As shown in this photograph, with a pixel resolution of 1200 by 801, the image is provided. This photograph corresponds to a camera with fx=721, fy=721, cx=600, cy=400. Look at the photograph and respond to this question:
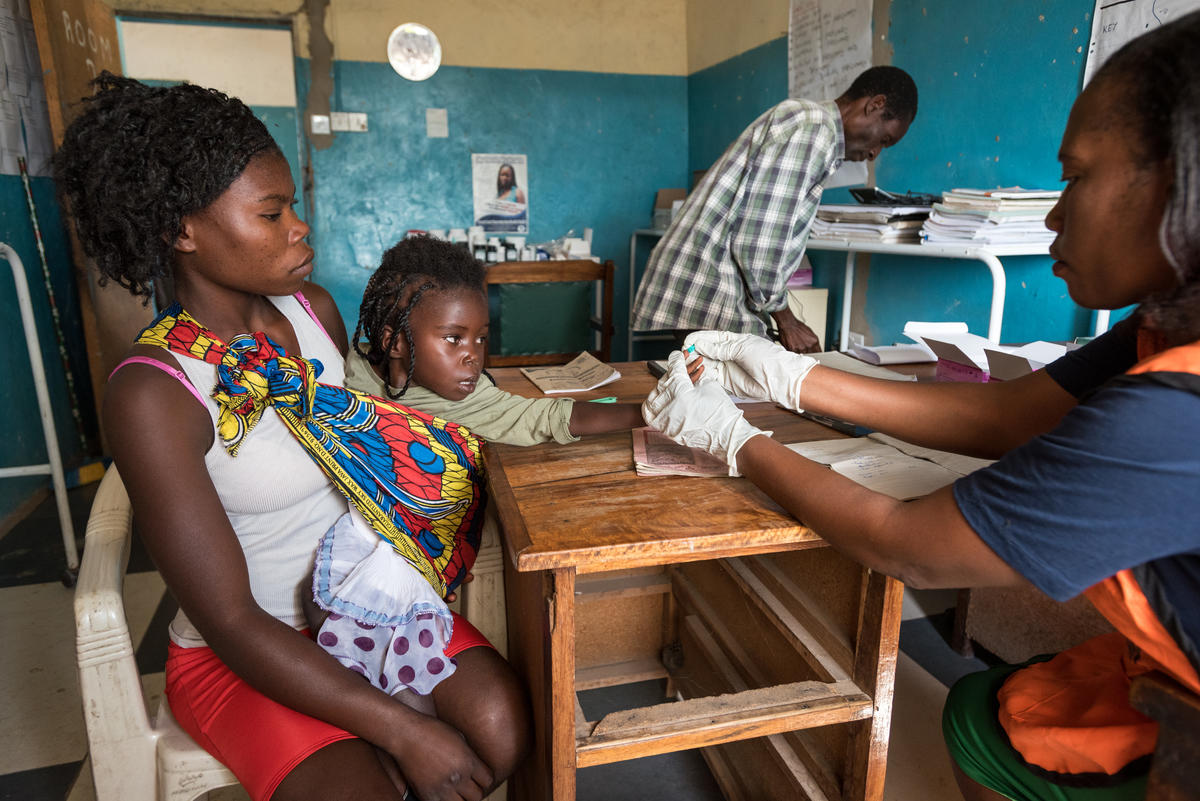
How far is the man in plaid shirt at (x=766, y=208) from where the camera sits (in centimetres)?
198

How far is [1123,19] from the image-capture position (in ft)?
5.82

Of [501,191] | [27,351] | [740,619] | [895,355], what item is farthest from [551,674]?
[501,191]

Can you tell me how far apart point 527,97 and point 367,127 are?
40.2 inches

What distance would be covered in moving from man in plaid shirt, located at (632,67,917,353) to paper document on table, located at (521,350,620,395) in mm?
552

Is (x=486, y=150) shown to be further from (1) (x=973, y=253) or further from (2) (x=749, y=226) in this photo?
(1) (x=973, y=253)

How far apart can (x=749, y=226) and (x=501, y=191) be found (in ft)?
9.79

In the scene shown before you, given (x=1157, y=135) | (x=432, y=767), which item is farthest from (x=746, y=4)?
(x=432, y=767)

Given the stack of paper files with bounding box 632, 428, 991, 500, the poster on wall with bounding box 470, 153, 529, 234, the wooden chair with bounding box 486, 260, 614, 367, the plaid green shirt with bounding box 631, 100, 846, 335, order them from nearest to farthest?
the stack of paper files with bounding box 632, 428, 991, 500, the plaid green shirt with bounding box 631, 100, 846, 335, the wooden chair with bounding box 486, 260, 614, 367, the poster on wall with bounding box 470, 153, 529, 234

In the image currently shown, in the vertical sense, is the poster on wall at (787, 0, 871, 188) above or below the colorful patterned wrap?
above

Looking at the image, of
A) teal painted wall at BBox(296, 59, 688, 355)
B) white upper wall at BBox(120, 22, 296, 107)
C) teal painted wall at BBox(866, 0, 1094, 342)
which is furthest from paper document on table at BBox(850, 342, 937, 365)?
white upper wall at BBox(120, 22, 296, 107)

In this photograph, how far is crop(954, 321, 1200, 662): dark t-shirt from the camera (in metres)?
0.58

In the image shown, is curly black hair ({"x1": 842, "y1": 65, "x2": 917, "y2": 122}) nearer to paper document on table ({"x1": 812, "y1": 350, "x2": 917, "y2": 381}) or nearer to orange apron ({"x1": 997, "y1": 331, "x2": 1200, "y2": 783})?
paper document on table ({"x1": 812, "y1": 350, "x2": 917, "y2": 381})

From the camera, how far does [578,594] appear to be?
5.74 feet

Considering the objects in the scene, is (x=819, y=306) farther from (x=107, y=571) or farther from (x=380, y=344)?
(x=107, y=571)
